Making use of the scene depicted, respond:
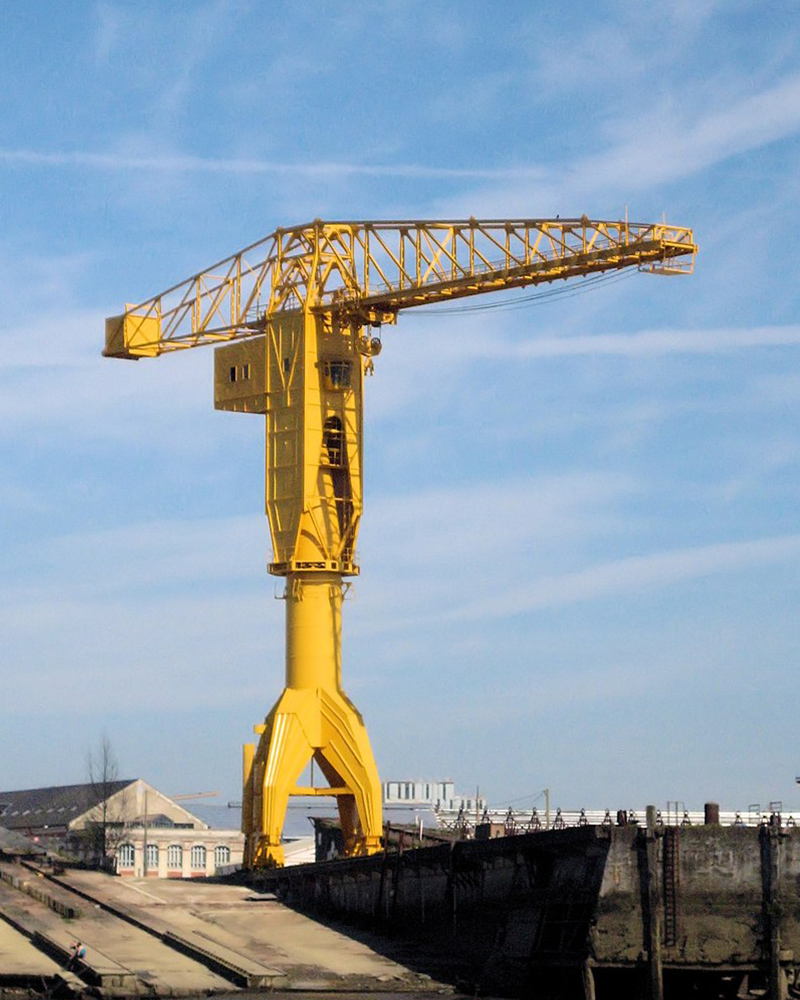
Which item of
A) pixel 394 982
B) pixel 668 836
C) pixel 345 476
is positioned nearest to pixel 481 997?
pixel 394 982

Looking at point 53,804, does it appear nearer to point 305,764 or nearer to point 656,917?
point 305,764

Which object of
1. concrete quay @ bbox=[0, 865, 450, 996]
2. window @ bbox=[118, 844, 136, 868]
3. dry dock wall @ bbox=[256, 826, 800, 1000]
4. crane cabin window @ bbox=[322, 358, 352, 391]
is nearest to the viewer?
dry dock wall @ bbox=[256, 826, 800, 1000]

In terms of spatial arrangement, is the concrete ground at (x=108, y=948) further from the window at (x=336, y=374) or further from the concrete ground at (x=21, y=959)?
the window at (x=336, y=374)

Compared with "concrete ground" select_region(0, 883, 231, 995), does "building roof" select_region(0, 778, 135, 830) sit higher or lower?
higher

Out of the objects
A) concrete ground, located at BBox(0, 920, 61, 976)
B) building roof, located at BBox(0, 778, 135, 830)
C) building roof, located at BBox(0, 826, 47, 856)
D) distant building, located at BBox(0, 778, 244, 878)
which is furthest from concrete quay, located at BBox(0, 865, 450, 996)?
building roof, located at BBox(0, 778, 135, 830)

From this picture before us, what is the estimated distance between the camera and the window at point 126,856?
289 ft

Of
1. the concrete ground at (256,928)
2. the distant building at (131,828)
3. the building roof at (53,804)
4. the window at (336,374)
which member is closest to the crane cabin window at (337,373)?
the window at (336,374)

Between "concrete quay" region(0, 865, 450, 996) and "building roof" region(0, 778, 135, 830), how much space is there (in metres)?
44.8

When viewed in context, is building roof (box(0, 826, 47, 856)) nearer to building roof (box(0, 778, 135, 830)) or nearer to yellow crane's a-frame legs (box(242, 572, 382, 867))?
yellow crane's a-frame legs (box(242, 572, 382, 867))

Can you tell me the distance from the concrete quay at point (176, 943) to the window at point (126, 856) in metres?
36.7

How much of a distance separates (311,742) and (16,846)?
11.6 metres

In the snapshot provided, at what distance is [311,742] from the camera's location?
52188mm

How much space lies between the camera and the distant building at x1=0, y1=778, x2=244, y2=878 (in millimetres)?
86688

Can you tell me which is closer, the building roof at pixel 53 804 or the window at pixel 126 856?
the window at pixel 126 856
